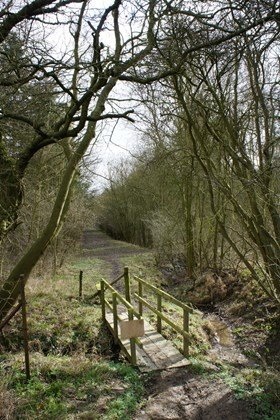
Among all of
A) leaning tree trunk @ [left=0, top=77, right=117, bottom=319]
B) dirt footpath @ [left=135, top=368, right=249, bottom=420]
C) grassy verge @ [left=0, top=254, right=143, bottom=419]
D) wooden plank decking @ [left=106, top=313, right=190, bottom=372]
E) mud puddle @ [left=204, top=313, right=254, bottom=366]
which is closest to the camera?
grassy verge @ [left=0, top=254, right=143, bottom=419]

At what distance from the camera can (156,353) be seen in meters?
7.45

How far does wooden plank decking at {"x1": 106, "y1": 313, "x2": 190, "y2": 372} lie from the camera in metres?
6.91

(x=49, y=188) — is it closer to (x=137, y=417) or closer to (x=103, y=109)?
(x=103, y=109)

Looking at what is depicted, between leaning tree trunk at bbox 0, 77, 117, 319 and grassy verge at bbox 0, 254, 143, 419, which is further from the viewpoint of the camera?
leaning tree trunk at bbox 0, 77, 117, 319

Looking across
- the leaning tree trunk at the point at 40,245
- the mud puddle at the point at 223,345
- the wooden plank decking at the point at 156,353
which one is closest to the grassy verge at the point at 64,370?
the wooden plank decking at the point at 156,353

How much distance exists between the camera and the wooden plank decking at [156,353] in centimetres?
691

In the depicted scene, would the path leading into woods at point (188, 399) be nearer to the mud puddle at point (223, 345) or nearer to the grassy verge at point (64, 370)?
the grassy verge at point (64, 370)

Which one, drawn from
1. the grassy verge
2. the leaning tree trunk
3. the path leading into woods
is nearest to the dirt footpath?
the path leading into woods

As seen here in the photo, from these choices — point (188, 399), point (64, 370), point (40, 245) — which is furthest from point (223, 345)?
point (40, 245)

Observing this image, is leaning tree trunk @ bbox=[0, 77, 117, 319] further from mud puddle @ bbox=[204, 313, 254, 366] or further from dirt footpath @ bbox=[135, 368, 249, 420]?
mud puddle @ bbox=[204, 313, 254, 366]

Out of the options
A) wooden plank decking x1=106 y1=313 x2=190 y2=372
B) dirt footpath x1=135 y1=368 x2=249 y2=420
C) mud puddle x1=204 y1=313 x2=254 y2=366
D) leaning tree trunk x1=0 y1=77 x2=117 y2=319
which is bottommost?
mud puddle x1=204 y1=313 x2=254 y2=366

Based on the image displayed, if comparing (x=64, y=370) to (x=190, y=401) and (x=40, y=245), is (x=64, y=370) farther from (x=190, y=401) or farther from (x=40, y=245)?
(x=40, y=245)

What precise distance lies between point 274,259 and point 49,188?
31.9 feet

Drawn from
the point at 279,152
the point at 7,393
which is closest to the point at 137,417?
the point at 7,393
